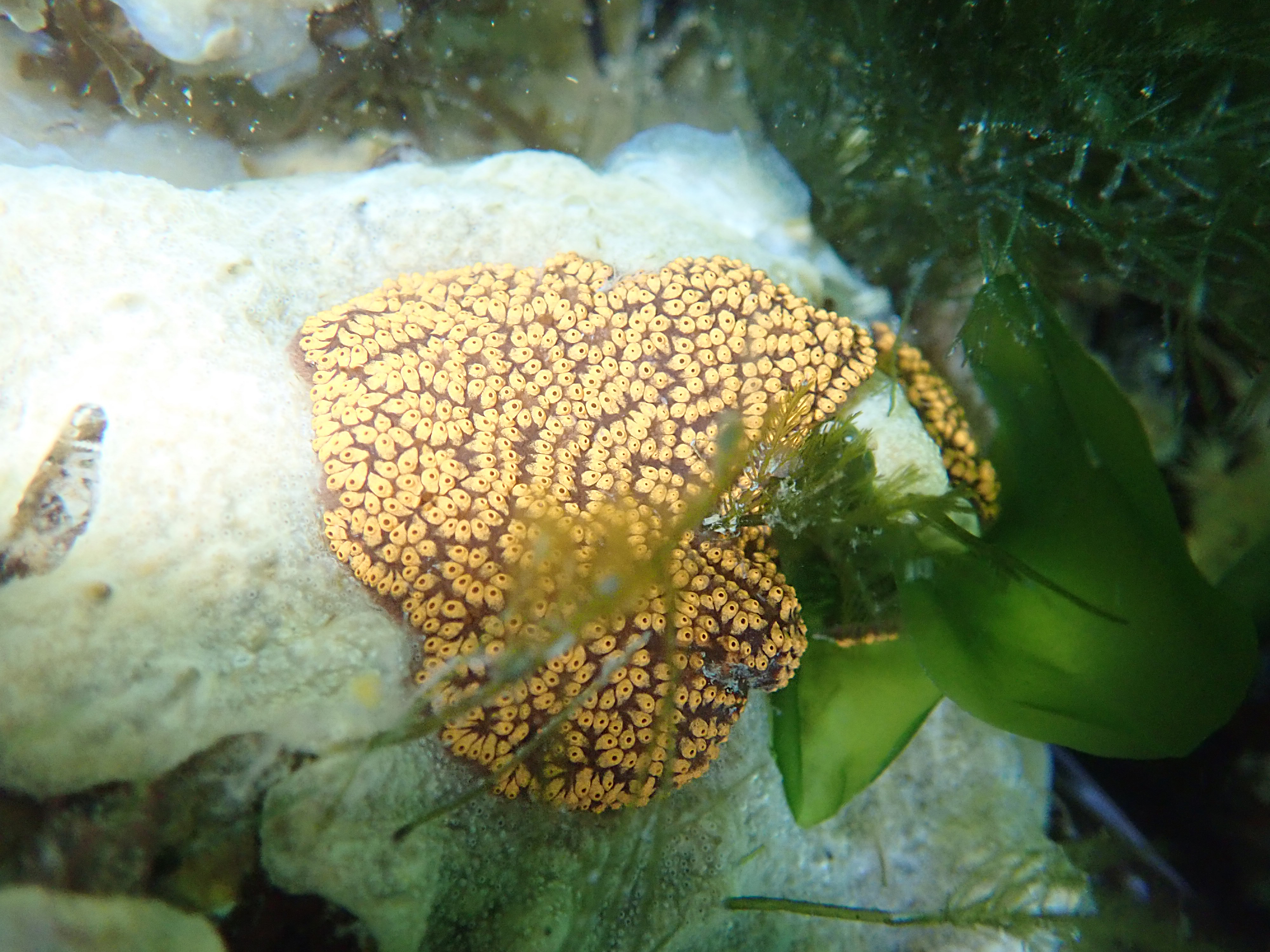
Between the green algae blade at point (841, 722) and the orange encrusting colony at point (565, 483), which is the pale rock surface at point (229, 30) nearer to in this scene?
the orange encrusting colony at point (565, 483)

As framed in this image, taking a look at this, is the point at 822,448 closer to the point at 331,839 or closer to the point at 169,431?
the point at 331,839

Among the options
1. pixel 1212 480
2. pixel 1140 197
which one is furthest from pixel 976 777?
pixel 1140 197

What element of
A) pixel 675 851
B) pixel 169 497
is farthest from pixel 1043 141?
pixel 169 497

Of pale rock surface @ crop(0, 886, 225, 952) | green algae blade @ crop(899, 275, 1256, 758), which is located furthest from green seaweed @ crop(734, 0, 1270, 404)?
pale rock surface @ crop(0, 886, 225, 952)

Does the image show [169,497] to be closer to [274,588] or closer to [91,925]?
[274,588]

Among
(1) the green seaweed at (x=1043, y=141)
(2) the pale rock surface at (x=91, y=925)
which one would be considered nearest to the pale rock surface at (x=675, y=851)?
(2) the pale rock surface at (x=91, y=925)

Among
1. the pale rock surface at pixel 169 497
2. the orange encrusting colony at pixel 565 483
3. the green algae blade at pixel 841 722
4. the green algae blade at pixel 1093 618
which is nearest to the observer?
the pale rock surface at pixel 169 497
